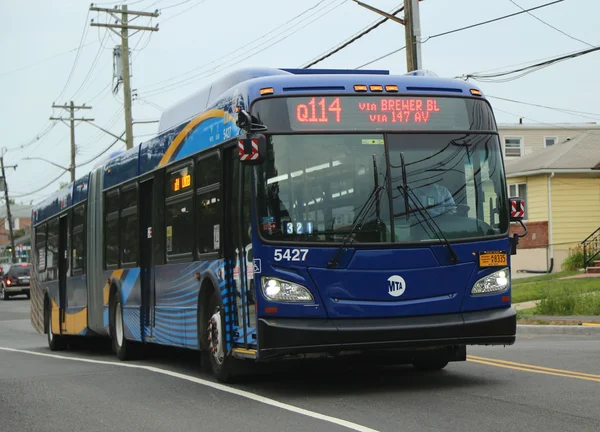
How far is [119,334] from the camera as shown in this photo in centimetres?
1692

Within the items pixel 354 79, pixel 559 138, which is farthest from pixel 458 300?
pixel 559 138

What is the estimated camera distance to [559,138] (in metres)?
58.2

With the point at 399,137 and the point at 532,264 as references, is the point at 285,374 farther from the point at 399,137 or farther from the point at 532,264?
the point at 532,264

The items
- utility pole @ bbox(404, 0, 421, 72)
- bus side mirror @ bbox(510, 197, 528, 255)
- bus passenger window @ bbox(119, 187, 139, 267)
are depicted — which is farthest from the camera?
utility pole @ bbox(404, 0, 421, 72)

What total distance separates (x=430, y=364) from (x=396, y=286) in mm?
2293

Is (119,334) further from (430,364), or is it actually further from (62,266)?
(430,364)

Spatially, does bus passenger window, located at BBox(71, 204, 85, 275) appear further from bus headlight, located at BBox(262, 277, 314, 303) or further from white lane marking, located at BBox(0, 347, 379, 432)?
bus headlight, located at BBox(262, 277, 314, 303)

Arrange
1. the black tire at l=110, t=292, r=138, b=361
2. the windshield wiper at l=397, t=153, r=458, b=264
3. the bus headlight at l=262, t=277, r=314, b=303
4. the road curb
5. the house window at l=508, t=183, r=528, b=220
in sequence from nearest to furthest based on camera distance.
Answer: the bus headlight at l=262, t=277, r=314, b=303, the windshield wiper at l=397, t=153, r=458, b=264, the black tire at l=110, t=292, r=138, b=361, the road curb, the house window at l=508, t=183, r=528, b=220

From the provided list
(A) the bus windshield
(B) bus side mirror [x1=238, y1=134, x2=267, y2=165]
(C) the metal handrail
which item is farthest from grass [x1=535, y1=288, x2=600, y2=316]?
(C) the metal handrail

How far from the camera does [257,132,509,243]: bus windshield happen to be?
33.6ft

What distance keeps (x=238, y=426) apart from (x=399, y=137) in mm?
3594

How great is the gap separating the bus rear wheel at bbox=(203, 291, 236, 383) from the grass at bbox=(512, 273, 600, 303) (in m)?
14.4

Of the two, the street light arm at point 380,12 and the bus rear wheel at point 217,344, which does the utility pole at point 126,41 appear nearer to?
the street light arm at point 380,12

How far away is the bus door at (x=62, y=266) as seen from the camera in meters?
21.2
